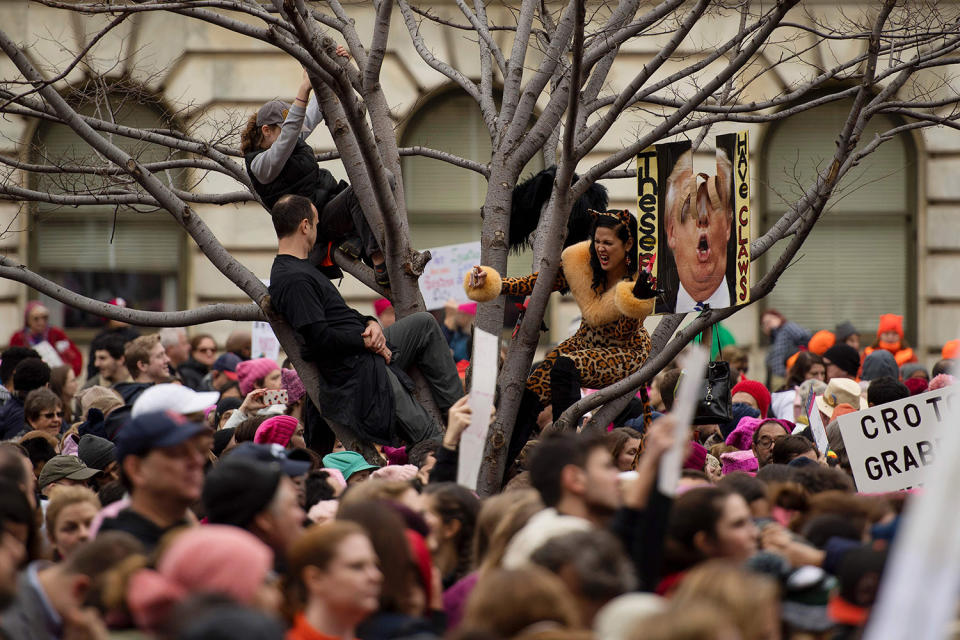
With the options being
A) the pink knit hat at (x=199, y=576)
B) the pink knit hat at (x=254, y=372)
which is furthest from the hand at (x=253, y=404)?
the pink knit hat at (x=199, y=576)

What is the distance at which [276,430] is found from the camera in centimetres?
752

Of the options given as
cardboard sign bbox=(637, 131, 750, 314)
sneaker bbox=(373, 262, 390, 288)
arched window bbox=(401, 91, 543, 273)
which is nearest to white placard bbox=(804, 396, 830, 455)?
cardboard sign bbox=(637, 131, 750, 314)

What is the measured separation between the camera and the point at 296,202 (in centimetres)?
703

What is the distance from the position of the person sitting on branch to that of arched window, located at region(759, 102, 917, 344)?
752cm

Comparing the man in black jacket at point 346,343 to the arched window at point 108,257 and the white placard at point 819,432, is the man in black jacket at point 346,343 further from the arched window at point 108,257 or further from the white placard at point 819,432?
the arched window at point 108,257

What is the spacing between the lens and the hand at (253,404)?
854 cm

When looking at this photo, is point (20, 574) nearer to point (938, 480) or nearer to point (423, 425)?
point (938, 480)

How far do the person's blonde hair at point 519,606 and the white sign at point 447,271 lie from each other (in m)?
7.79

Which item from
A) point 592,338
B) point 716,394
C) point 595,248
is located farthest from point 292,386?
point 716,394

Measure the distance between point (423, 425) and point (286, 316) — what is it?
92cm

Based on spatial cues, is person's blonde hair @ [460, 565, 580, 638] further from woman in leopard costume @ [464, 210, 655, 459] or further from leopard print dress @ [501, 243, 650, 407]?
leopard print dress @ [501, 243, 650, 407]

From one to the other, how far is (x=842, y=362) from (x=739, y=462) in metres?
3.09

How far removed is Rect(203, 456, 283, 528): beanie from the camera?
14.4ft

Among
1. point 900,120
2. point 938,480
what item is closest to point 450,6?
point 900,120
